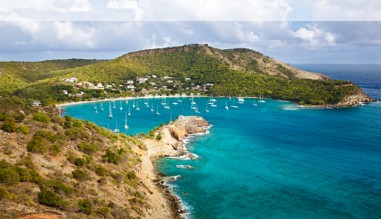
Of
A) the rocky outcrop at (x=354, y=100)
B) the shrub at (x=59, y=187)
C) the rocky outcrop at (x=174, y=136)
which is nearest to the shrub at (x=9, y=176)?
the shrub at (x=59, y=187)

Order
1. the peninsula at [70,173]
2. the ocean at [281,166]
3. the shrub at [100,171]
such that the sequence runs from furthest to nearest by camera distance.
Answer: the ocean at [281,166] < the shrub at [100,171] < the peninsula at [70,173]

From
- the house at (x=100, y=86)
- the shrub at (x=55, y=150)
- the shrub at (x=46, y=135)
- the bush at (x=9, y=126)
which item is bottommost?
the shrub at (x=55, y=150)

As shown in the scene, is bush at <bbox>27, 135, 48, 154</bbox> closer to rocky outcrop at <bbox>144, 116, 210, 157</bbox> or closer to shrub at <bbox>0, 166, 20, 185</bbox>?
shrub at <bbox>0, 166, 20, 185</bbox>

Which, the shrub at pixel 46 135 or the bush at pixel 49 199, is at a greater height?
the shrub at pixel 46 135

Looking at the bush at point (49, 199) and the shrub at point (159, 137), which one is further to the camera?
the shrub at point (159, 137)

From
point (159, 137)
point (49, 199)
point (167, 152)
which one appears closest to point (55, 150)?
point (49, 199)

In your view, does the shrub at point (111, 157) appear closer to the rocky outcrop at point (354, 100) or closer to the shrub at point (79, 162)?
the shrub at point (79, 162)
